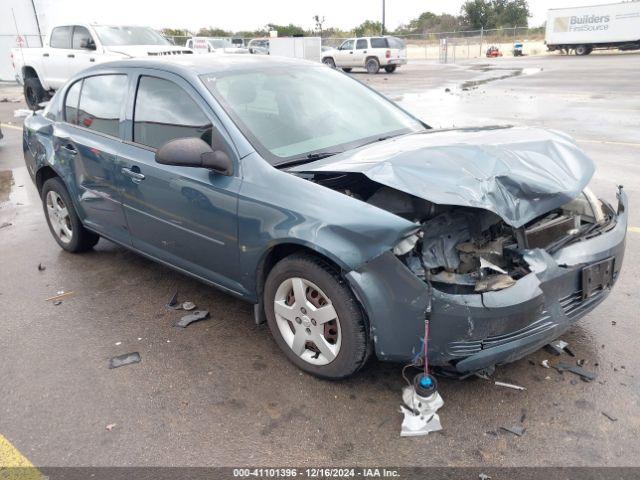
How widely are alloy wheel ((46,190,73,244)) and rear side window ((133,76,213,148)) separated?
1550mm

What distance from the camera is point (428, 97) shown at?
16281mm

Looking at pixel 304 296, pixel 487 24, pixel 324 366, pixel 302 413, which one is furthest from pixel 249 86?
pixel 487 24

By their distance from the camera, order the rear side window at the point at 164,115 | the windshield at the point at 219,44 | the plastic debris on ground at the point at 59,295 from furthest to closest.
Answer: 1. the windshield at the point at 219,44
2. the plastic debris on ground at the point at 59,295
3. the rear side window at the point at 164,115

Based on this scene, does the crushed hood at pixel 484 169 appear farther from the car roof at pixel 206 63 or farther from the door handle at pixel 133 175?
the door handle at pixel 133 175

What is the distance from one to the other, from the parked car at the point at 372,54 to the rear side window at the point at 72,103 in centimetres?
2359

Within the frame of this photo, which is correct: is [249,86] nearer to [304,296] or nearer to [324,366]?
[304,296]

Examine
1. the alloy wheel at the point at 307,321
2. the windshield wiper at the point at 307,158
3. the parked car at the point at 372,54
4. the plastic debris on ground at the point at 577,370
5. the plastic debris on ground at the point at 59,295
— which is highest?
the parked car at the point at 372,54


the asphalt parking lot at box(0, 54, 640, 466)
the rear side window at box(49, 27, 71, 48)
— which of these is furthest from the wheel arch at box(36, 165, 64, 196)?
the rear side window at box(49, 27, 71, 48)

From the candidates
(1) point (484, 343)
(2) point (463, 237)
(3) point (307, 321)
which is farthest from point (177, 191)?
(1) point (484, 343)

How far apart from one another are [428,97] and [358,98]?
12.8m

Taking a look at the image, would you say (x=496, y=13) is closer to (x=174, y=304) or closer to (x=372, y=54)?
(x=372, y=54)

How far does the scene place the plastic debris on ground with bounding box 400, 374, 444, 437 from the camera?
2.74 metres

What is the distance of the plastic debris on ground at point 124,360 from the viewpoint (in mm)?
3406

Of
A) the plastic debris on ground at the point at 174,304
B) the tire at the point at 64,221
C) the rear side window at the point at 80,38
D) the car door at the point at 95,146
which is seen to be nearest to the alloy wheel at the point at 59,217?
the tire at the point at 64,221
